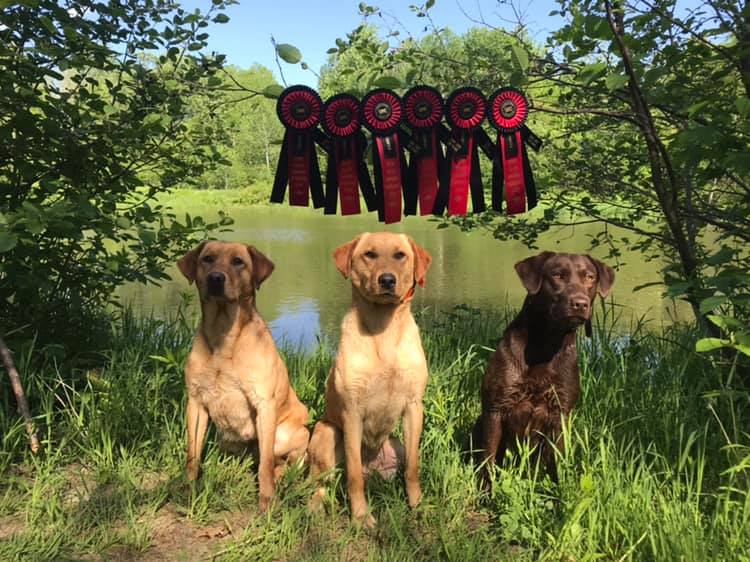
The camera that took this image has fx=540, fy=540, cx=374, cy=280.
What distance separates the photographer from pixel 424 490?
3.02m

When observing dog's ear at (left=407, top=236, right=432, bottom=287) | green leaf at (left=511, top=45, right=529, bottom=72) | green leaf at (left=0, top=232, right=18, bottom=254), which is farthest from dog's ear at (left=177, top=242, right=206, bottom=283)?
green leaf at (left=511, top=45, right=529, bottom=72)

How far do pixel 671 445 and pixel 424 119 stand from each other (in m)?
2.39

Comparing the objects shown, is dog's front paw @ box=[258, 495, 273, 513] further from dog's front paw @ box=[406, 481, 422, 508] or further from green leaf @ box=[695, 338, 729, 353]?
green leaf @ box=[695, 338, 729, 353]

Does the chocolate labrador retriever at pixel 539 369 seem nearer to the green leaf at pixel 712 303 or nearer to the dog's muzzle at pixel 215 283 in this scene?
the green leaf at pixel 712 303

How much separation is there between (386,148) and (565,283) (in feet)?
4.20

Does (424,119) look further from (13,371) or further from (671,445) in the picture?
(13,371)

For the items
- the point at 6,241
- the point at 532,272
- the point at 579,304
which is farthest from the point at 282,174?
the point at 579,304

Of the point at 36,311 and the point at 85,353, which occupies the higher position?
the point at 36,311

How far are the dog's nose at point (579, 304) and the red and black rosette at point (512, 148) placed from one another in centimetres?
80

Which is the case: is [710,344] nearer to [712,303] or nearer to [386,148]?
[712,303]

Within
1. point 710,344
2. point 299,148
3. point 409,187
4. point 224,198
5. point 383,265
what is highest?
point 224,198

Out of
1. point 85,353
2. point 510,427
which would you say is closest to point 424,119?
point 510,427

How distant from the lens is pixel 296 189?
3.29 meters

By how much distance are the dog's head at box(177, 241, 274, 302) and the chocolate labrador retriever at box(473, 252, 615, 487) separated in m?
1.45
